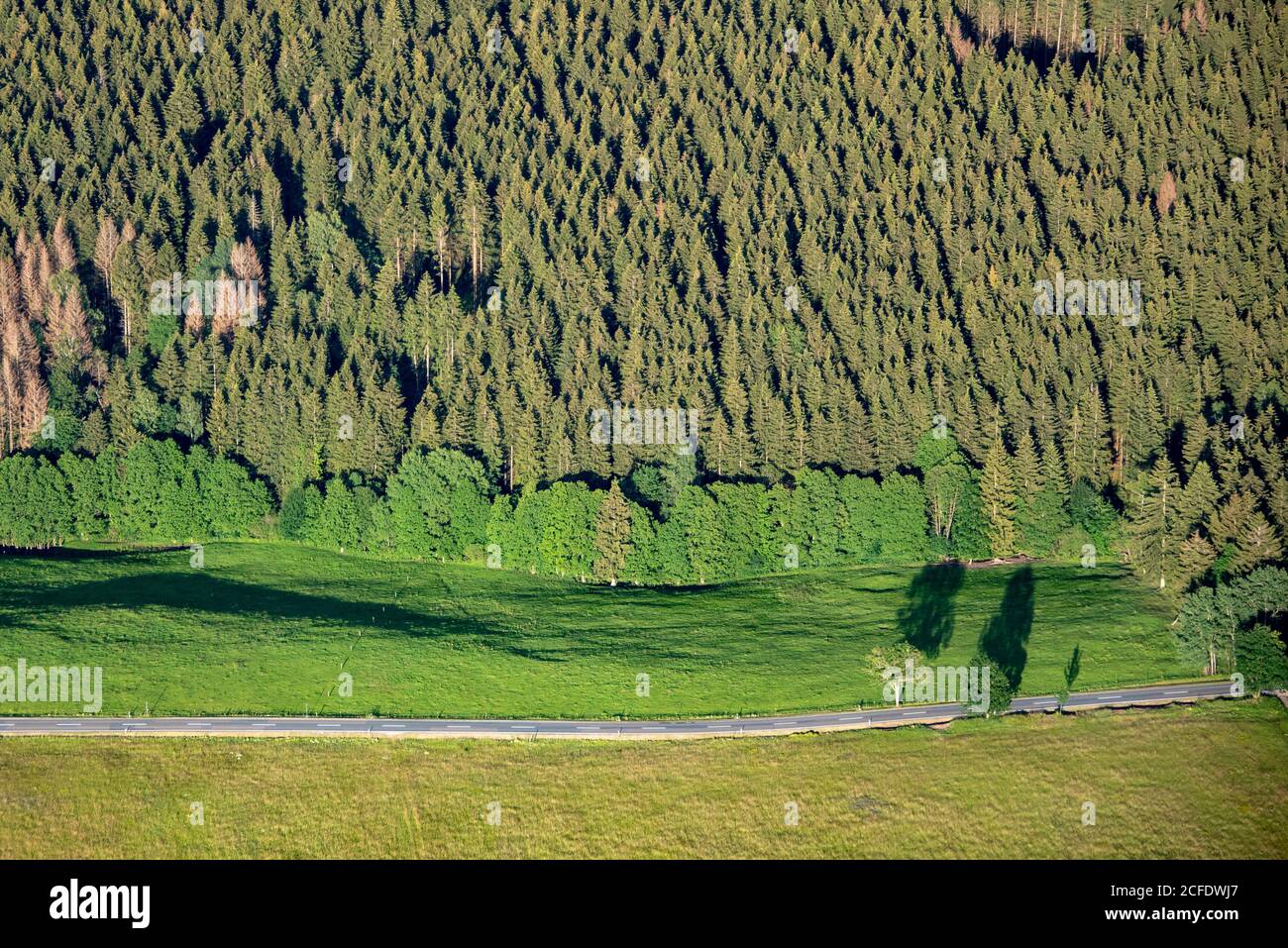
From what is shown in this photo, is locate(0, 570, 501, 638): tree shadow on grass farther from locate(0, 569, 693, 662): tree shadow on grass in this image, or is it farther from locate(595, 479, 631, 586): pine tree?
locate(595, 479, 631, 586): pine tree

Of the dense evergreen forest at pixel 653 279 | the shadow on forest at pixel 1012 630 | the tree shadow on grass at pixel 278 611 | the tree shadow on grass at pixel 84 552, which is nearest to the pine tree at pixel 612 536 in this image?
the dense evergreen forest at pixel 653 279

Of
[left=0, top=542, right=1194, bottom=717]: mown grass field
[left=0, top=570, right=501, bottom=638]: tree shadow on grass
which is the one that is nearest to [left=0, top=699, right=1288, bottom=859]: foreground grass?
[left=0, top=542, right=1194, bottom=717]: mown grass field

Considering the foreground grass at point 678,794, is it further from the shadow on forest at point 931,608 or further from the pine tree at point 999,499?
the pine tree at point 999,499

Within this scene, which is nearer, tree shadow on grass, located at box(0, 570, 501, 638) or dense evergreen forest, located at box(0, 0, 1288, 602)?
tree shadow on grass, located at box(0, 570, 501, 638)

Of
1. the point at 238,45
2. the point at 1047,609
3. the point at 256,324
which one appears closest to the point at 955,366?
the point at 1047,609

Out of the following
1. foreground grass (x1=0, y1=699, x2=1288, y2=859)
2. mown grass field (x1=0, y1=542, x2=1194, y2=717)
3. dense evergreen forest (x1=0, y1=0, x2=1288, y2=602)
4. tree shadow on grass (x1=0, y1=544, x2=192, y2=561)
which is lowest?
foreground grass (x1=0, y1=699, x2=1288, y2=859)
